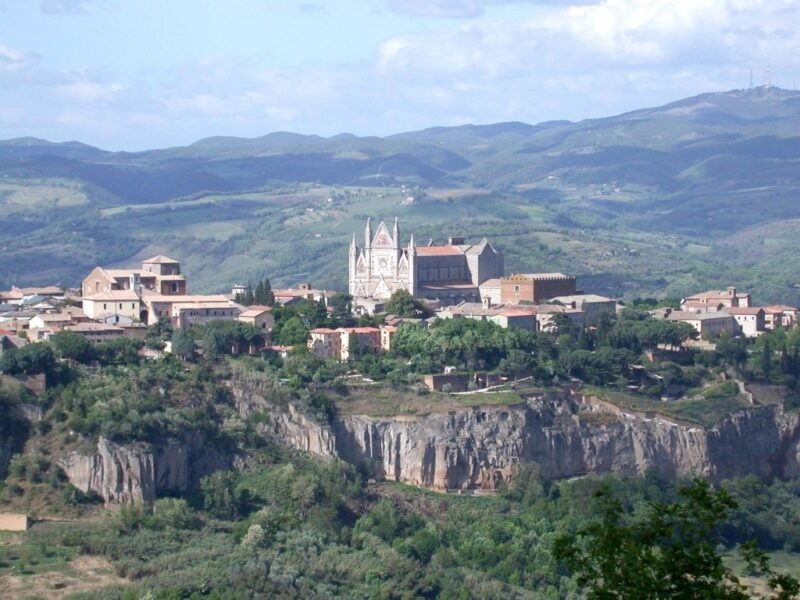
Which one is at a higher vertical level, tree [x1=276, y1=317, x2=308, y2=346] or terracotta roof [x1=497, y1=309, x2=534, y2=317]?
terracotta roof [x1=497, y1=309, x2=534, y2=317]

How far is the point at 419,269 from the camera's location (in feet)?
248

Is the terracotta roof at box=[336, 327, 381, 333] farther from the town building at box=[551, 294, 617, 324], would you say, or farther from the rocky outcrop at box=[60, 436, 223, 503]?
the rocky outcrop at box=[60, 436, 223, 503]

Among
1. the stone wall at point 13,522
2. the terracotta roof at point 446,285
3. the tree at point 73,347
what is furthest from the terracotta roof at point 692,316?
the stone wall at point 13,522

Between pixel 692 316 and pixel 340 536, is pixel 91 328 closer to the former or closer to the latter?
pixel 340 536

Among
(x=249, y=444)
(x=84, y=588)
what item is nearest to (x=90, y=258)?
(x=249, y=444)

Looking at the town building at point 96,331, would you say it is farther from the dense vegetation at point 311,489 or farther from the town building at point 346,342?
the town building at point 346,342

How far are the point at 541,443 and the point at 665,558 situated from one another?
38.5 meters

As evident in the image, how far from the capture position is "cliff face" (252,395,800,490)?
55906mm

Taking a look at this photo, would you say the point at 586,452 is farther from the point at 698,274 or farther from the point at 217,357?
the point at 698,274

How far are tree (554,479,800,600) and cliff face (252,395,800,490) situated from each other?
116 ft

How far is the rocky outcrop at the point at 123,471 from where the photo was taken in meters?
49.4

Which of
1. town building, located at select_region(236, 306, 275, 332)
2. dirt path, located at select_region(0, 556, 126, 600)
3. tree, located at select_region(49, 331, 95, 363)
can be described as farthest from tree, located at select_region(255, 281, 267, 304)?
dirt path, located at select_region(0, 556, 126, 600)

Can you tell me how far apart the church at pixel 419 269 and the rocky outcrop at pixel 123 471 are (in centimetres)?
2422

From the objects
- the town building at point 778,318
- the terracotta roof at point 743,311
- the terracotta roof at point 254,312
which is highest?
the terracotta roof at point 254,312
